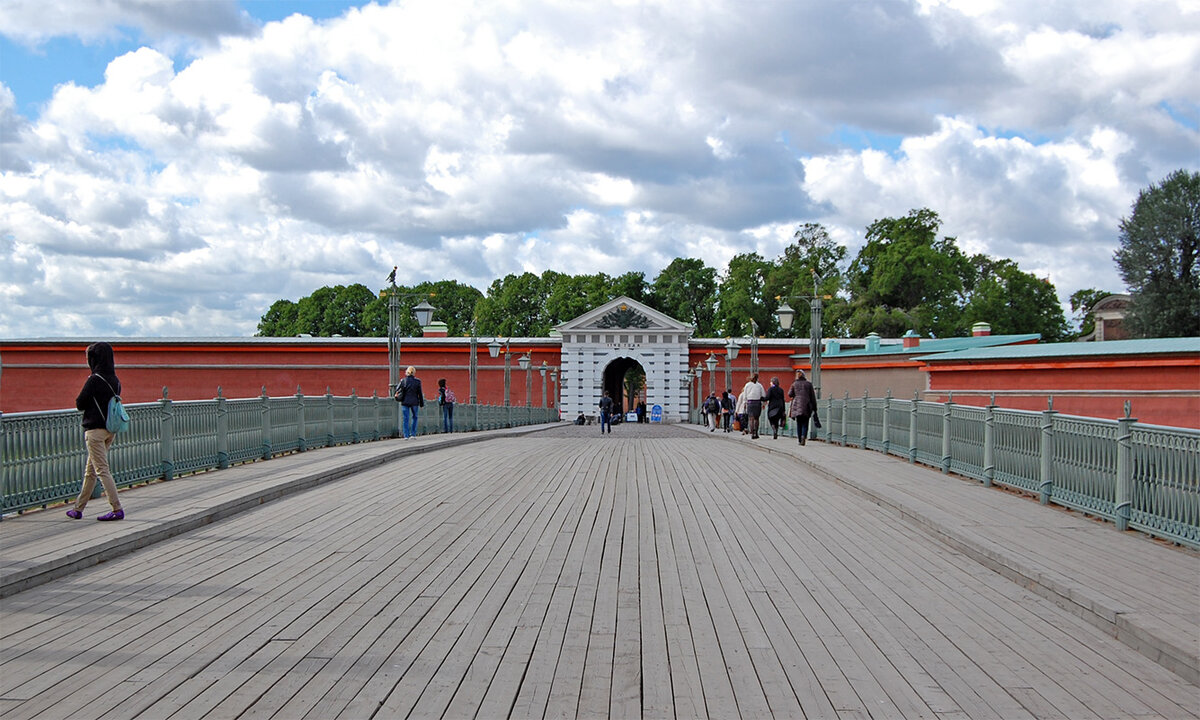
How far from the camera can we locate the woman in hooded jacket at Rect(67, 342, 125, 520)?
32.3ft

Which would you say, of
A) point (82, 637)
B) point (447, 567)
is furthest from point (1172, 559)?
point (82, 637)

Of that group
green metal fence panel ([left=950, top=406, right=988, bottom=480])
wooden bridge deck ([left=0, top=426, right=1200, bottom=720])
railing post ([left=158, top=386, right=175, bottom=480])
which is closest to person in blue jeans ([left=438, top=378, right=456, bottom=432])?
railing post ([left=158, top=386, right=175, bottom=480])

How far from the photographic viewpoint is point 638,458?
20.8m

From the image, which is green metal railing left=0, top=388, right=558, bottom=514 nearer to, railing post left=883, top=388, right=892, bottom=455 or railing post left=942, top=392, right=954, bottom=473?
railing post left=942, top=392, right=954, bottom=473

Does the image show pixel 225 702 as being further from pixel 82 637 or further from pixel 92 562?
pixel 92 562

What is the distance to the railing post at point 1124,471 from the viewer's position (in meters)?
10.0

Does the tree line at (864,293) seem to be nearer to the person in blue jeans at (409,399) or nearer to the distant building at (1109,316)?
the distant building at (1109,316)

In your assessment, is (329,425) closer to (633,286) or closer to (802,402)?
(802,402)

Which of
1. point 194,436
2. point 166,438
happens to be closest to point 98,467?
point 166,438

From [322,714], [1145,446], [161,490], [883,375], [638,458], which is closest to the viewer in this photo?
[322,714]

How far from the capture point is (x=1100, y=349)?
28312 millimetres

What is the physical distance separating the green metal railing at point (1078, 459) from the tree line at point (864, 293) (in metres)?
24.9

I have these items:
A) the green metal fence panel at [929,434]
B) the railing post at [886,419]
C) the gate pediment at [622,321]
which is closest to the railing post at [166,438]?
the green metal fence panel at [929,434]

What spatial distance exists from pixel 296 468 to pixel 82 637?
9.63m
